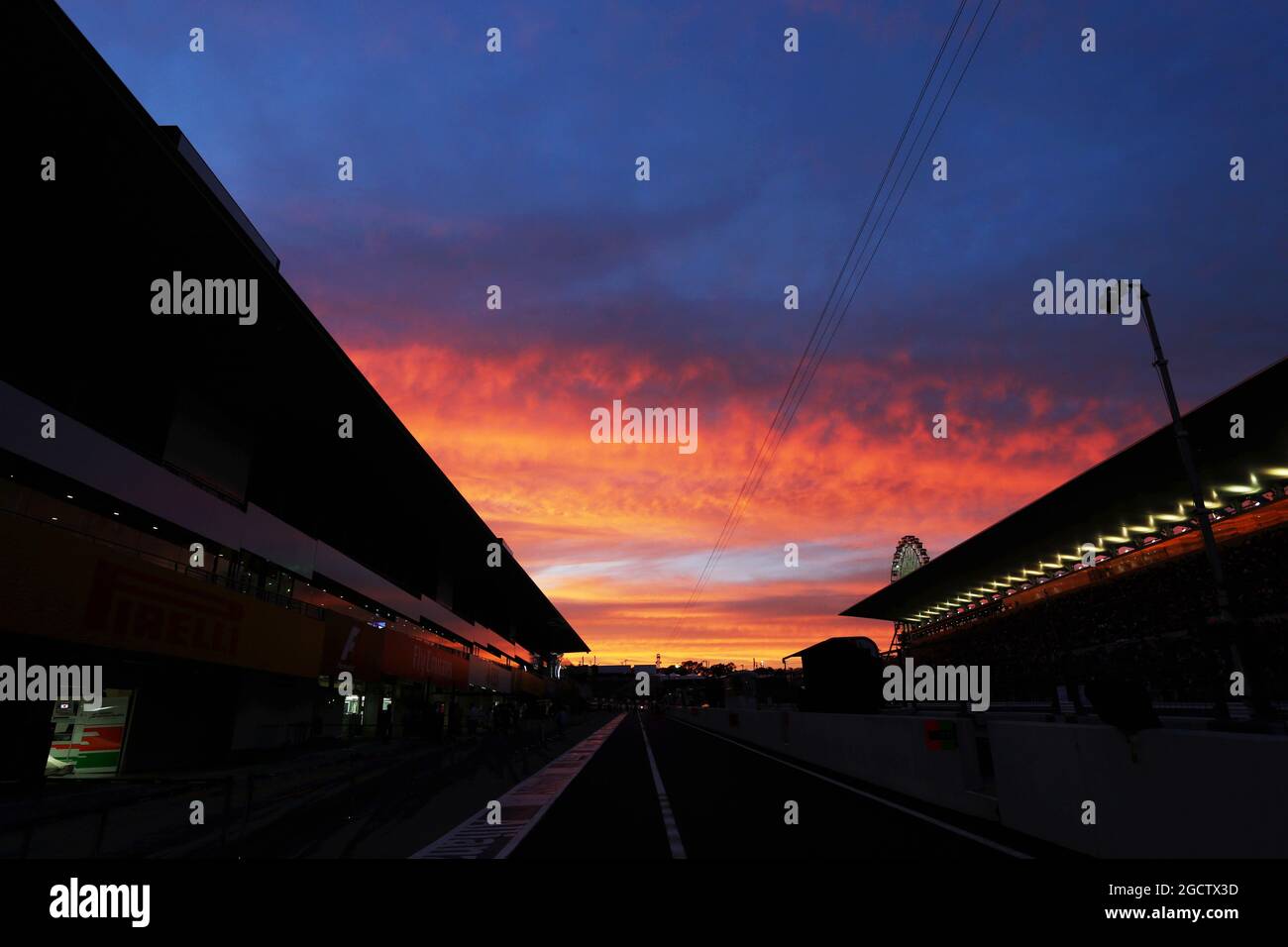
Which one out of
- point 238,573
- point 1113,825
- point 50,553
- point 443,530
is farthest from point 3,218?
point 443,530

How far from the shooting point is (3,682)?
10.8 meters

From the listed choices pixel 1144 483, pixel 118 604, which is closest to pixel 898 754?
pixel 118 604

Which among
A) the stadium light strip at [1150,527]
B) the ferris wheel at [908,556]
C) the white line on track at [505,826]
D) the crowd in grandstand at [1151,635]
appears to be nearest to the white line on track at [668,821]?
the white line on track at [505,826]

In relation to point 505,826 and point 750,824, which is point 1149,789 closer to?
point 750,824

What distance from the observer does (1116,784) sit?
21.0 ft

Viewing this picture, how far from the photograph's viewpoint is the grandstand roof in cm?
2017

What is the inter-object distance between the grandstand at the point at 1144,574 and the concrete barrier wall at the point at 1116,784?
916mm

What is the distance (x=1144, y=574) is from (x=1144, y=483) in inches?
338

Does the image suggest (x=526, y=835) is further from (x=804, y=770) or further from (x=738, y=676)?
(x=738, y=676)

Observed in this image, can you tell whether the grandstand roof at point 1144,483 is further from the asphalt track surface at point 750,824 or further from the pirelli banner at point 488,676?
the pirelli banner at point 488,676

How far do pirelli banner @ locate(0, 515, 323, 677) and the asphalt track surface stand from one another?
25.2 feet

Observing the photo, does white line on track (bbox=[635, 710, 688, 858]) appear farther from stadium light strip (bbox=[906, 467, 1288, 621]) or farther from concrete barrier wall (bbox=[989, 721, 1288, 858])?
stadium light strip (bbox=[906, 467, 1288, 621])
